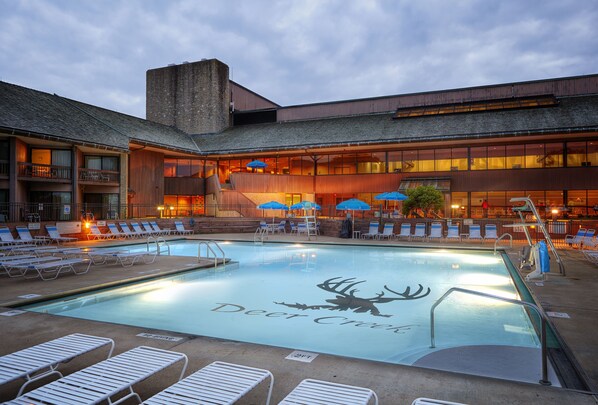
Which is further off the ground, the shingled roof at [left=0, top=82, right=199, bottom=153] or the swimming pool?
the shingled roof at [left=0, top=82, right=199, bottom=153]

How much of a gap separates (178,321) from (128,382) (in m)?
4.52

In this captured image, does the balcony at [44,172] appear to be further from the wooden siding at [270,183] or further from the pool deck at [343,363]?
the pool deck at [343,363]

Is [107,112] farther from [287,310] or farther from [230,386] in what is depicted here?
[230,386]

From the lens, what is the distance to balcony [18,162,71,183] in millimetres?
21328

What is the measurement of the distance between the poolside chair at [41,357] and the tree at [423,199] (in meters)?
20.0

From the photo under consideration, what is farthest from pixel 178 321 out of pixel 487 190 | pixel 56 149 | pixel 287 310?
pixel 487 190

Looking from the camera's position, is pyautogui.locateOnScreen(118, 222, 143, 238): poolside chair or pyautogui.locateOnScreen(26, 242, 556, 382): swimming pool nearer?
pyautogui.locateOnScreen(26, 242, 556, 382): swimming pool

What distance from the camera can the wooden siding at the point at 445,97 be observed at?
92.2ft

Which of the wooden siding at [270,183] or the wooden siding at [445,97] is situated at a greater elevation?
the wooden siding at [445,97]

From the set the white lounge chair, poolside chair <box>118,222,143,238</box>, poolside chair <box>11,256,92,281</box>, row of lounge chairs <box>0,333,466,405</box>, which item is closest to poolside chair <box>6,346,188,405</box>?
row of lounge chairs <box>0,333,466,405</box>

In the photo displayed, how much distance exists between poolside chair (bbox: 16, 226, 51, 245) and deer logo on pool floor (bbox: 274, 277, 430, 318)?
12.8 m

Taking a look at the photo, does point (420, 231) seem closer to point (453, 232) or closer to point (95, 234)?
point (453, 232)

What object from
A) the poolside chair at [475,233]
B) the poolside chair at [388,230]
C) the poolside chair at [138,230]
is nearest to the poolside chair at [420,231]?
the poolside chair at [388,230]

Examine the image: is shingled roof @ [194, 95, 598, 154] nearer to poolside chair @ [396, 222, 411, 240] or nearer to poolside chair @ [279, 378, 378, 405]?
poolside chair @ [396, 222, 411, 240]
